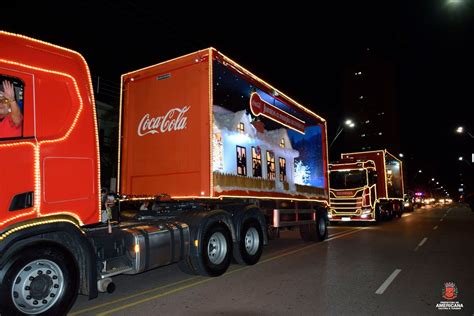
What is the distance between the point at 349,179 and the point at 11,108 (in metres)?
18.5

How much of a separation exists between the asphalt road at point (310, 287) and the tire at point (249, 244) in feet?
0.65

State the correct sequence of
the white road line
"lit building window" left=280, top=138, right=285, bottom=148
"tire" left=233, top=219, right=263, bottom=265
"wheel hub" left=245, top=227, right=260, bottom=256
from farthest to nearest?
"lit building window" left=280, top=138, right=285, bottom=148 < "wheel hub" left=245, top=227, right=260, bottom=256 < "tire" left=233, top=219, right=263, bottom=265 < the white road line

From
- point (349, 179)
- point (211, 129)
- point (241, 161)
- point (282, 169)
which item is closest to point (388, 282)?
point (241, 161)

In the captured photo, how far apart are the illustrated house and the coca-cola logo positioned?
0.69 m

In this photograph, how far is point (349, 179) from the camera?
21234mm

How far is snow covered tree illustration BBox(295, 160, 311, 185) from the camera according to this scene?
12.8 m

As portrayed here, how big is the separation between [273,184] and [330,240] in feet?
15.5

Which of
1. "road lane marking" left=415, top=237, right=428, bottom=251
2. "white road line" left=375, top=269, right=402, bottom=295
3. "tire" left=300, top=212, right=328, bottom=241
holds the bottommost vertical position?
"white road line" left=375, top=269, right=402, bottom=295

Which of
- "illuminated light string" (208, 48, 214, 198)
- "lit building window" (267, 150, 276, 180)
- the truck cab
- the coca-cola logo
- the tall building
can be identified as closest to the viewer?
"illuminated light string" (208, 48, 214, 198)

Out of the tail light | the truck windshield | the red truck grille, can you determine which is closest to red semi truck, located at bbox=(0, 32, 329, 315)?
the red truck grille

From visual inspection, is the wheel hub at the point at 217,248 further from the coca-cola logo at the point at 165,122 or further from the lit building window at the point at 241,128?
the lit building window at the point at 241,128

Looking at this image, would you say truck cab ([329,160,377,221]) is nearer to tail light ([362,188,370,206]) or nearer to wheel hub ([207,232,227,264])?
tail light ([362,188,370,206])

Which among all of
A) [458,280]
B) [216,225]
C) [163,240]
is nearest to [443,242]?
[458,280]

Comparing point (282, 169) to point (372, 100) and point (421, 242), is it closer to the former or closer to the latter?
point (421, 242)
